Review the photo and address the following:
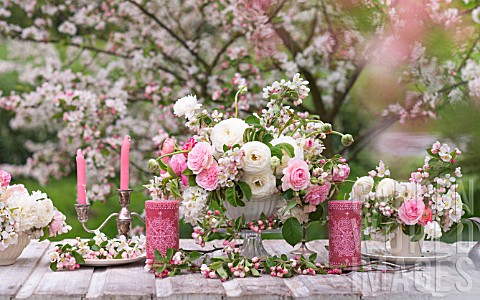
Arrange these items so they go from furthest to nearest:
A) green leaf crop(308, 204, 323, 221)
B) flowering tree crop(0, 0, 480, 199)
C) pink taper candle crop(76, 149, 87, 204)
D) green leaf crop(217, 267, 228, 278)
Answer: flowering tree crop(0, 0, 480, 199)
pink taper candle crop(76, 149, 87, 204)
green leaf crop(308, 204, 323, 221)
green leaf crop(217, 267, 228, 278)

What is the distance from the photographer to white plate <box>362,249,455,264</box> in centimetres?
159

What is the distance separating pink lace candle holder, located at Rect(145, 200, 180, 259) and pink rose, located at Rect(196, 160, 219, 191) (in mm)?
128

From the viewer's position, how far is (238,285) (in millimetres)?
1357

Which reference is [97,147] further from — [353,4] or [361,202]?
[361,202]

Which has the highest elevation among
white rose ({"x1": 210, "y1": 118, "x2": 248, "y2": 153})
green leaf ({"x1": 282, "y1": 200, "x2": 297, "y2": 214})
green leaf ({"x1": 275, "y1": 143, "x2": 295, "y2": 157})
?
white rose ({"x1": 210, "y1": 118, "x2": 248, "y2": 153})

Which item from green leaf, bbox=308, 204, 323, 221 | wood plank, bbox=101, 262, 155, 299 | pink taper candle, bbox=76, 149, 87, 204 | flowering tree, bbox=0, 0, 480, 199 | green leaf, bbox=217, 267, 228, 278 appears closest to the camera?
wood plank, bbox=101, 262, 155, 299

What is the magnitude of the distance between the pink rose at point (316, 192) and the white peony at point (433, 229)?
0.94 feet

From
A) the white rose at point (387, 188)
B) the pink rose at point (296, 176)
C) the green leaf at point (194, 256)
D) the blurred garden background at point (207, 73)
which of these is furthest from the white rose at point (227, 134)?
the blurred garden background at point (207, 73)

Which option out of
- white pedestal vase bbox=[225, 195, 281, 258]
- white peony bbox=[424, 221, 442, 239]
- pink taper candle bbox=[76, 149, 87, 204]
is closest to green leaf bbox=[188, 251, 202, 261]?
white pedestal vase bbox=[225, 195, 281, 258]

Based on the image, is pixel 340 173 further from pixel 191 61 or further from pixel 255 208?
pixel 191 61

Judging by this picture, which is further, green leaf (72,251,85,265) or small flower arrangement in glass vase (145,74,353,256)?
green leaf (72,251,85,265)

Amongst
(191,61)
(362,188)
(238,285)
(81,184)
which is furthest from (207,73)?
(238,285)

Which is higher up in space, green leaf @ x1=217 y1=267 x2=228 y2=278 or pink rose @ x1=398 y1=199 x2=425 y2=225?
pink rose @ x1=398 y1=199 x2=425 y2=225

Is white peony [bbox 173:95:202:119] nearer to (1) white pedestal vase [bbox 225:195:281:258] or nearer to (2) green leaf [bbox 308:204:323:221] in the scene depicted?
(1) white pedestal vase [bbox 225:195:281:258]
